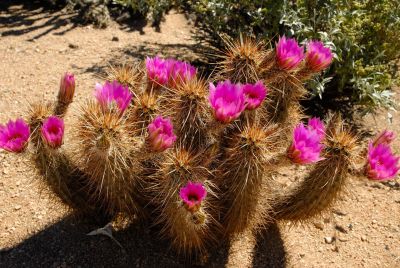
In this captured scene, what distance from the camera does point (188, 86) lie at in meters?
1.98

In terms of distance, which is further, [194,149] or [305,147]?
[194,149]

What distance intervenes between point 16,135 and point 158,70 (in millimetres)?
703

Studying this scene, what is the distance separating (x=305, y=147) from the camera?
1.84 m

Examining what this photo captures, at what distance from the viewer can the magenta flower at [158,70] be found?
7.30 feet

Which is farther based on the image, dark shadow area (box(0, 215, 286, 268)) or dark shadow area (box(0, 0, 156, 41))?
dark shadow area (box(0, 0, 156, 41))

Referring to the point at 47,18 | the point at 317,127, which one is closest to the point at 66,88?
the point at 317,127

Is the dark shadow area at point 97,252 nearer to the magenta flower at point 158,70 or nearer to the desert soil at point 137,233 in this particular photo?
the desert soil at point 137,233

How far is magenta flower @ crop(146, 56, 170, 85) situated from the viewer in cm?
222

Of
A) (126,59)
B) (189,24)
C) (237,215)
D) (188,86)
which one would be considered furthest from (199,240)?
(189,24)

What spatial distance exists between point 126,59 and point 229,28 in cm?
92

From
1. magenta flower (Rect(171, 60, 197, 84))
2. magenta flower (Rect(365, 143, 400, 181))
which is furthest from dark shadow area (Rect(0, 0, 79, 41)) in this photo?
magenta flower (Rect(365, 143, 400, 181))

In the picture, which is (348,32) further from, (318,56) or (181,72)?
(181,72)

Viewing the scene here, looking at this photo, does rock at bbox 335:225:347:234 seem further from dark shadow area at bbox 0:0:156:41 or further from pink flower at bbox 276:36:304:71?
dark shadow area at bbox 0:0:156:41

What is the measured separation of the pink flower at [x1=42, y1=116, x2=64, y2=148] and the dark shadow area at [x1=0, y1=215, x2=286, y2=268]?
714mm
